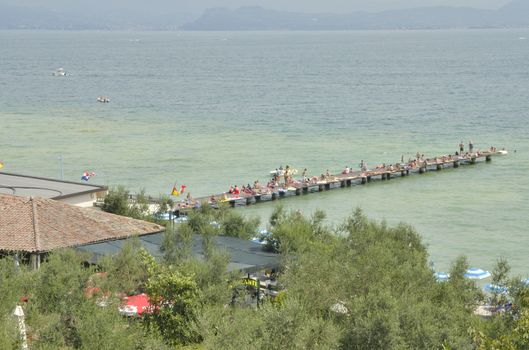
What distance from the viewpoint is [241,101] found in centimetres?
10575

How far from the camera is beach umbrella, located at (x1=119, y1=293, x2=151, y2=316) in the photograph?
883 inches

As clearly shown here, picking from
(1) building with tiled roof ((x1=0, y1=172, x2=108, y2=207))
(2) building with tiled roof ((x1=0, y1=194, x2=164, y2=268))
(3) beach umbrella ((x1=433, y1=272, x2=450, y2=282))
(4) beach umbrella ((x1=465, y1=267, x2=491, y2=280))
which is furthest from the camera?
(1) building with tiled roof ((x1=0, y1=172, x2=108, y2=207))

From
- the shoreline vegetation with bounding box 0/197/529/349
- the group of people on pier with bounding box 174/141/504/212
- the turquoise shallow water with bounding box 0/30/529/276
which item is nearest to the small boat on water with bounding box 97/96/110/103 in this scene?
the turquoise shallow water with bounding box 0/30/529/276

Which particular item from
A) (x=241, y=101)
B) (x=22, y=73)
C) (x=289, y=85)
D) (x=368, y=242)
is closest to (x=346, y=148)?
(x=241, y=101)

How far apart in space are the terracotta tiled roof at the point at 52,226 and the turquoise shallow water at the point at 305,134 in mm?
12951

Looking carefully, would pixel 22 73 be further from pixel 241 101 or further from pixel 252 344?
pixel 252 344

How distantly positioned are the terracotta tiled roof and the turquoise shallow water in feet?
42.5

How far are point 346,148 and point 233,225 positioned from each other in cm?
3922

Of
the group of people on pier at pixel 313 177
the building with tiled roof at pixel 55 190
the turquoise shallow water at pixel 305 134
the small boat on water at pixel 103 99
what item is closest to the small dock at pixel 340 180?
the group of people on pier at pixel 313 177

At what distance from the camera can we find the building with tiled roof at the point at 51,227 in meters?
27.0

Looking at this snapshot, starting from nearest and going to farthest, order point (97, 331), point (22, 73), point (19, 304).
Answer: point (97, 331)
point (19, 304)
point (22, 73)

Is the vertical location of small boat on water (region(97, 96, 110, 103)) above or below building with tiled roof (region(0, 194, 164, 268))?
above

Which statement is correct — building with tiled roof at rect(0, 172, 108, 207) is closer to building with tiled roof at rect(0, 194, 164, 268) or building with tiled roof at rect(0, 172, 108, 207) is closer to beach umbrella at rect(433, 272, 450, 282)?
building with tiled roof at rect(0, 194, 164, 268)

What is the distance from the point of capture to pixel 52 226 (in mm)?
28078
